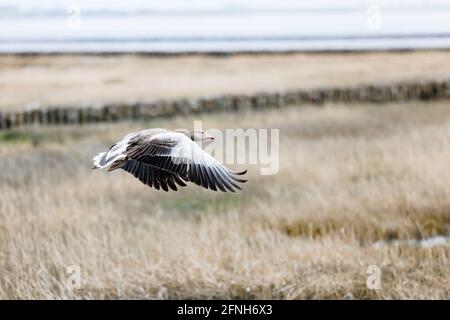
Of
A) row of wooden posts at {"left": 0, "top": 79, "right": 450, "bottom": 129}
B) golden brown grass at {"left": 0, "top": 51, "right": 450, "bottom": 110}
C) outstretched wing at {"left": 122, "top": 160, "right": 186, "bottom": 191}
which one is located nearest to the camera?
outstretched wing at {"left": 122, "top": 160, "right": 186, "bottom": 191}

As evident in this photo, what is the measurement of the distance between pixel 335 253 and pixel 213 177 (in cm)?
469

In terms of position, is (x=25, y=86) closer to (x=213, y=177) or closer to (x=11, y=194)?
(x=11, y=194)

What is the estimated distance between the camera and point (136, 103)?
21.4 meters

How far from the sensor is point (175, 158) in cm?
254

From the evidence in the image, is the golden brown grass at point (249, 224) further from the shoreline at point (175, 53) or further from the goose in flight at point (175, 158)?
the shoreline at point (175, 53)

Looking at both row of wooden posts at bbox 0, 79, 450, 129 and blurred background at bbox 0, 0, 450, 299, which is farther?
row of wooden posts at bbox 0, 79, 450, 129

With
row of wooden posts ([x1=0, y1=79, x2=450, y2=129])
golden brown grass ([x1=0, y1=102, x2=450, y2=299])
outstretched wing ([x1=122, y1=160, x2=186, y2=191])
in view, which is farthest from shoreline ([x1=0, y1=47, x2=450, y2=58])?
outstretched wing ([x1=122, y1=160, x2=186, y2=191])

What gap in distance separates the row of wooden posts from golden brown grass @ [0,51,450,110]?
63 centimetres

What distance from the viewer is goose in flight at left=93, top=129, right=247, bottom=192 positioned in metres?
2.55

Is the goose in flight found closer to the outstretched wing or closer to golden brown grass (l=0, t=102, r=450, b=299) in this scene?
the outstretched wing

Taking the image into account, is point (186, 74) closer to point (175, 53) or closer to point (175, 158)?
point (175, 53)
